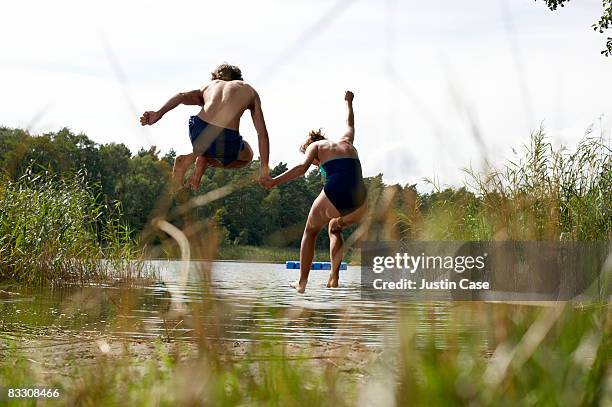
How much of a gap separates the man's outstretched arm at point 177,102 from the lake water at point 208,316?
4.24 feet

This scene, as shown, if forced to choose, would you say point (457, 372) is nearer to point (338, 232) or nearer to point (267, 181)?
point (267, 181)

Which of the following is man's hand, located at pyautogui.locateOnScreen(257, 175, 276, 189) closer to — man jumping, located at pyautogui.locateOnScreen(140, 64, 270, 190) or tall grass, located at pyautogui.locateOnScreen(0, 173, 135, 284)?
man jumping, located at pyautogui.locateOnScreen(140, 64, 270, 190)

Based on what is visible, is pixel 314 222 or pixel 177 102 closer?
pixel 177 102

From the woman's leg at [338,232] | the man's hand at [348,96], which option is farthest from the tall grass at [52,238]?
the man's hand at [348,96]

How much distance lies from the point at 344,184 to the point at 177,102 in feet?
6.85

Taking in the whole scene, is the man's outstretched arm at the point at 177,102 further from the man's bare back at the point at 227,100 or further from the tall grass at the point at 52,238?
the tall grass at the point at 52,238

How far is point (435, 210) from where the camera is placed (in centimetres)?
260

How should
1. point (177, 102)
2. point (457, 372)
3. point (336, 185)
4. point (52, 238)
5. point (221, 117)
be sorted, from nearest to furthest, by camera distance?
point (457, 372)
point (221, 117)
point (177, 102)
point (336, 185)
point (52, 238)

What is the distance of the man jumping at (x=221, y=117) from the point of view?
543cm

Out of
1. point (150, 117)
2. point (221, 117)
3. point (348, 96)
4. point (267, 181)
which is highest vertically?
point (348, 96)

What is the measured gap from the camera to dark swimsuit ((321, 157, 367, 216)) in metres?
7.51

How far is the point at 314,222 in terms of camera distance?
794cm

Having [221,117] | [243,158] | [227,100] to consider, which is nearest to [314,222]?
[243,158]

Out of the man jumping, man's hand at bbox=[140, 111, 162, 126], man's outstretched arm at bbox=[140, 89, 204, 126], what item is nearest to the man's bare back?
the man jumping
